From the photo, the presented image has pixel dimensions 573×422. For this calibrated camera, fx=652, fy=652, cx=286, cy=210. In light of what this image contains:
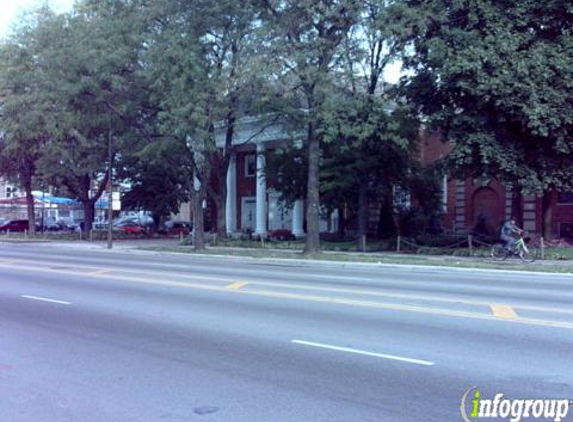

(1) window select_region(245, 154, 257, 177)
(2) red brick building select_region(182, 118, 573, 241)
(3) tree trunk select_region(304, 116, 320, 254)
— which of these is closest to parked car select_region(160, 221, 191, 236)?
(2) red brick building select_region(182, 118, 573, 241)

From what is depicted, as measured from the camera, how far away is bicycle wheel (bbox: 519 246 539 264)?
24491mm

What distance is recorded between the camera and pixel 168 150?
32750 mm

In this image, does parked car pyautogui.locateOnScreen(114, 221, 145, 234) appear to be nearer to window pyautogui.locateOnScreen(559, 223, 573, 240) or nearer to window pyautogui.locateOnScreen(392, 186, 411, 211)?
window pyautogui.locateOnScreen(392, 186, 411, 211)

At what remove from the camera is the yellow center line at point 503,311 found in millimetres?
10781

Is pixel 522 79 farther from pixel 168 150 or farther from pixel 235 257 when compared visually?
pixel 168 150

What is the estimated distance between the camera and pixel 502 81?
24203 millimetres

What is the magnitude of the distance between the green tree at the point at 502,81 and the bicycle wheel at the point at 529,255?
7.98ft

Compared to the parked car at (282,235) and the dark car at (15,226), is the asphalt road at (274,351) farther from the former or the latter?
the dark car at (15,226)

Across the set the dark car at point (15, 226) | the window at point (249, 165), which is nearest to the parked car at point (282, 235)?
the window at point (249, 165)

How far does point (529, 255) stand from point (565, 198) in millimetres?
13055

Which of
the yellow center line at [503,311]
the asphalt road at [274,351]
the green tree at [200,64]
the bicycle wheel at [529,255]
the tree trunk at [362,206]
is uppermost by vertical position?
the green tree at [200,64]

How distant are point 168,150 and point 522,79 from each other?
1709cm

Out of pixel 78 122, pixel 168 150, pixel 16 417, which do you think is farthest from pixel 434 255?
pixel 16 417

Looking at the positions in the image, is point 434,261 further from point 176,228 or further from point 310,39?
point 176,228
